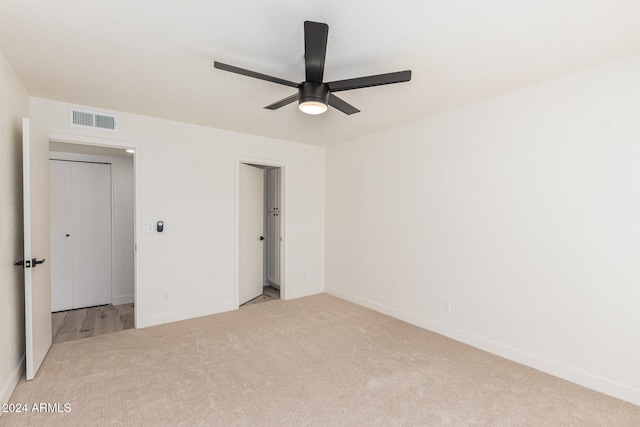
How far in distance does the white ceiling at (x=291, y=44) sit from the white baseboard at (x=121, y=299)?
284cm

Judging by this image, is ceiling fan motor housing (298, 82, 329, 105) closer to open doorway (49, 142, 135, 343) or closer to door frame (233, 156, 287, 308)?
door frame (233, 156, 287, 308)

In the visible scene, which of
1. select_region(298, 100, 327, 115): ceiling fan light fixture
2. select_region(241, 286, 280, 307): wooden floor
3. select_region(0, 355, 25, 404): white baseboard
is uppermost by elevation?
select_region(298, 100, 327, 115): ceiling fan light fixture

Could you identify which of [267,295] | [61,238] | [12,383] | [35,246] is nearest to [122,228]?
[61,238]

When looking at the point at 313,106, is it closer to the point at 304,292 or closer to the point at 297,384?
the point at 297,384

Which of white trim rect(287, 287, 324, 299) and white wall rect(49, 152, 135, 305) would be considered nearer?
white wall rect(49, 152, 135, 305)

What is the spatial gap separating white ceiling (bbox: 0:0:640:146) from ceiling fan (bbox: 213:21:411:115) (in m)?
0.14

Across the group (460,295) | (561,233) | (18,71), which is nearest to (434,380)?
(460,295)

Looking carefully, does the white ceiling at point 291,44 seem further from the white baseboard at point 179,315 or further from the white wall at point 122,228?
the white baseboard at point 179,315

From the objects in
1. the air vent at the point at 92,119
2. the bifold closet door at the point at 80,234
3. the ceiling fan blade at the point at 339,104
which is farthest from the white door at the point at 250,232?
the ceiling fan blade at the point at 339,104

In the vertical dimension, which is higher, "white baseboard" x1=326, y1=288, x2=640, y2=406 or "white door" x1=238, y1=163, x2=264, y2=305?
"white door" x1=238, y1=163, x2=264, y2=305

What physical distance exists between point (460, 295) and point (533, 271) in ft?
2.45

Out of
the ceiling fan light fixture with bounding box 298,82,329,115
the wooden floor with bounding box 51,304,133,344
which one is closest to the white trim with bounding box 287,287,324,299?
the wooden floor with bounding box 51,304,133,344

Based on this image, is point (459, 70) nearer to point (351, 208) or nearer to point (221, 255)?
point (351, 208)

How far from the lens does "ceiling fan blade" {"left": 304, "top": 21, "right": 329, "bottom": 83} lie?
1623mm
